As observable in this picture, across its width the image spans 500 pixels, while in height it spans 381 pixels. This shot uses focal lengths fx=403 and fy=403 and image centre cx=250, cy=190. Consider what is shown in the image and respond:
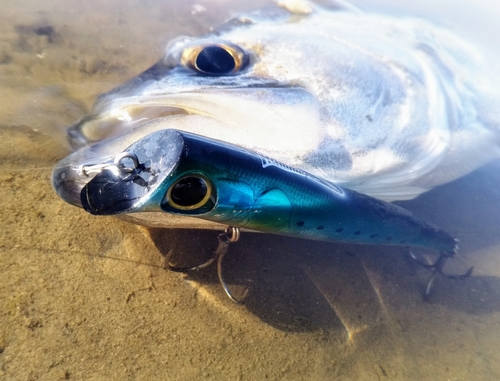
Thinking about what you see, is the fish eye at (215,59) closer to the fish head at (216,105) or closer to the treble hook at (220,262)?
the fish head at (216,105)

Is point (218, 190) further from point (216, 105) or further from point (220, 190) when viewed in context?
point (216, 105)

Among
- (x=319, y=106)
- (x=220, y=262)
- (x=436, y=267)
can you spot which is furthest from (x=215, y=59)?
(x=436, y=267)

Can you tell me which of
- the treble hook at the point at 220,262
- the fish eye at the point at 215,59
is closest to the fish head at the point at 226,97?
the fish eye at the point at 215,59

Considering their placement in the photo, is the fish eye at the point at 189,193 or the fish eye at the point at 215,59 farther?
the fish eye at the point at 215,59

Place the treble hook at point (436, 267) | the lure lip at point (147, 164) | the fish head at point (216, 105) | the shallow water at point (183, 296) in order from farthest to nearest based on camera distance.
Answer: the treble hook at point (436, 267) → the fish head at point (216, 105) → the shallow water at point (183, 296) → the lure lip at point (147, 164)

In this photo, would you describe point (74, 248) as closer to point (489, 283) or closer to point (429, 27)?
point (489, 283)

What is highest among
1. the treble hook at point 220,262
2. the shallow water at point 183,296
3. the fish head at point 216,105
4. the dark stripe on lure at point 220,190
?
the dark stripe on lure at point 220,190
